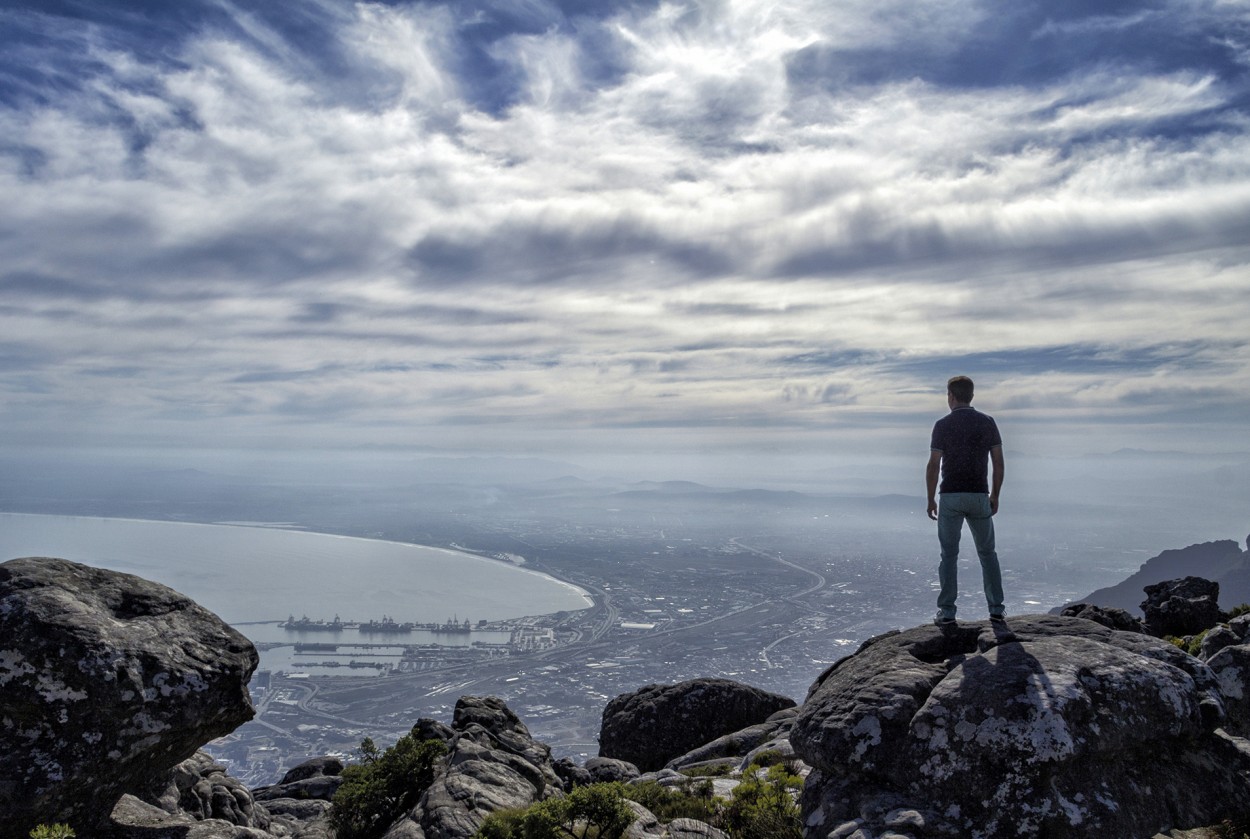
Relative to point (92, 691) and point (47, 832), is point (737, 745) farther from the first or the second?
point (47, 832)

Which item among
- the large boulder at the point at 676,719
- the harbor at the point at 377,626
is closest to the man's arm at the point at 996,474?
the large boulder at the point at 676,719

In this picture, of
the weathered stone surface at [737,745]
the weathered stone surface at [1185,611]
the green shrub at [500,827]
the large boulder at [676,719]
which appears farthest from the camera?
the weathered stone surface at [1185,611]

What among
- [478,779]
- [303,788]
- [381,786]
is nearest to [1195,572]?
[303,788]

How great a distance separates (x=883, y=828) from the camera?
25.9 feet

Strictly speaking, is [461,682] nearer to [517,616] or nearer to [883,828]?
[517,616]

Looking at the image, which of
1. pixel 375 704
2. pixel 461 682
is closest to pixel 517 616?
pixel 461 682

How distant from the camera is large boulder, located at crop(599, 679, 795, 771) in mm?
24547

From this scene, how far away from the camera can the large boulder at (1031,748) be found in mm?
7715

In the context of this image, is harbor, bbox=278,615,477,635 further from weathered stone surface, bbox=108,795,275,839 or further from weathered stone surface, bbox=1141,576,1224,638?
weathered stone surface, bbox=108,795,275,839

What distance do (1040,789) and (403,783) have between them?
35.7 ft

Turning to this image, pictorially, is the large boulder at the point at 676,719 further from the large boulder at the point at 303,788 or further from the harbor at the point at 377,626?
the harbor at the point at 377,626

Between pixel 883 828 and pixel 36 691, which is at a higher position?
pixel 36 691

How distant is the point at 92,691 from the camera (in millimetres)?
8719

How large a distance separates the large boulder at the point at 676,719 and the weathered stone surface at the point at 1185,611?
1637cm
